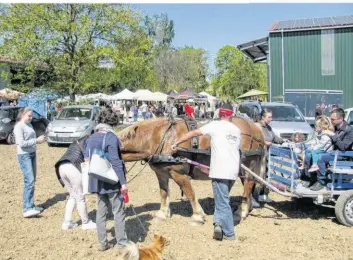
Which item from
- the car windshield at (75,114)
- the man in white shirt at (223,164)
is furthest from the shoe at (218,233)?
the car windshield at (75,114)

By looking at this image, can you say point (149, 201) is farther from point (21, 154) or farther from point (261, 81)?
point (261, 81)

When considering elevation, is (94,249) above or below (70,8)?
below

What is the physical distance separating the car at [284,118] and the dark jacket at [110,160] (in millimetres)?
9070

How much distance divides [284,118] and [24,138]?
33.3 feet

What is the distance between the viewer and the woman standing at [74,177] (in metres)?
6.38

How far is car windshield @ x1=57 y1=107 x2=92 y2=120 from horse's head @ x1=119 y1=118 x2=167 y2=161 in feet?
39.5

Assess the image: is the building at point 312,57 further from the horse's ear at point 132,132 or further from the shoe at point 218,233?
the shoe at point 218,233

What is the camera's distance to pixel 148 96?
38625 millimetres

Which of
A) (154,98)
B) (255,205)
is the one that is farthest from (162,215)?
(154,98)

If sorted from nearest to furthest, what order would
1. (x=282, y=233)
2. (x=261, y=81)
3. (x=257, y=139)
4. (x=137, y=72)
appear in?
(x=282, y=233)
(x=257, y=139)
(x=137, y=72)
(x=261, y=81)

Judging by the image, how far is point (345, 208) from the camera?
642 cm

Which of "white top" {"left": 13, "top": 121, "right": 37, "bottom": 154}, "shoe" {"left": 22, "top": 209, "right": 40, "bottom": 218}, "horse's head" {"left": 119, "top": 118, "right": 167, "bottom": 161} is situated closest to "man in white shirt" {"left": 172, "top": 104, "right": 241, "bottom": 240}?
"horse's head" {"left": 119, "top": 118, "right": 167, "bottom": 161}

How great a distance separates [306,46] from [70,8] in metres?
15.0

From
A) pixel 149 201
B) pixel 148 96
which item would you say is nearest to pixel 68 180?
pixel 149 201
